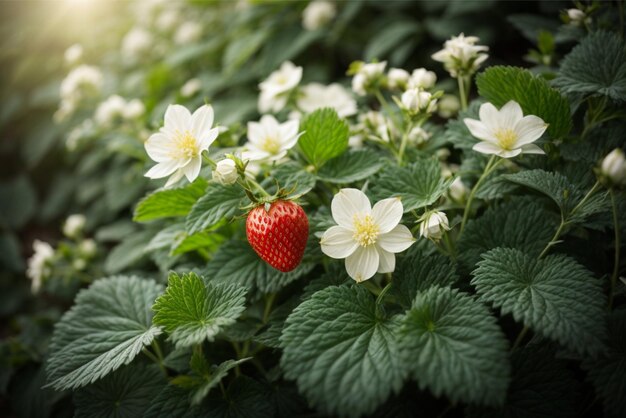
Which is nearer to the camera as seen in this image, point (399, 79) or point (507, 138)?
point (507, 138)

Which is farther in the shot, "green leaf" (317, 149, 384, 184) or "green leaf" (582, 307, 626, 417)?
"green leaf" (317, 149, 384, 184)

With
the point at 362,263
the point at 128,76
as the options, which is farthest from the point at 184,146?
the point at 128,76

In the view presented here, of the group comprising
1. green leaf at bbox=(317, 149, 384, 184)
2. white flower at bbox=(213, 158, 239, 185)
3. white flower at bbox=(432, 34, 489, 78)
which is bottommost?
green leaf at bbox=(317, 149, 384, 184)

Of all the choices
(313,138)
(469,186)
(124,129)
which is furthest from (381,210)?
(124,129)

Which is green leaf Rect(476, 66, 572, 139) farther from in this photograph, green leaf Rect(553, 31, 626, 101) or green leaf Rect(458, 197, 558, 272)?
green leaf Rect(458, 197, 558, 272)

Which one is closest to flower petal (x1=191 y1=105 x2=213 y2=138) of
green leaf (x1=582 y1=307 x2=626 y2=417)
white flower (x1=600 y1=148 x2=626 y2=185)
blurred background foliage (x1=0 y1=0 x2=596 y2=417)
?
blurred background foliage (x1=0 y1=0 x2=596 y2=417)

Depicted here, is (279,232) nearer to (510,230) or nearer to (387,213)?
(387,213)
